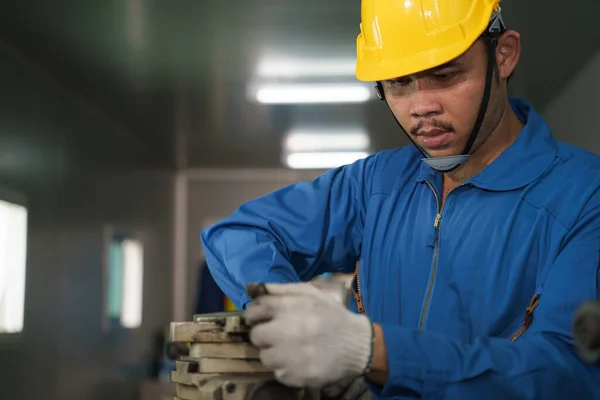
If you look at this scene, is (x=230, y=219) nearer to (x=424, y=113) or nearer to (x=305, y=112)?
(x=424, y=113)

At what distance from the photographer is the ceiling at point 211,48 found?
15.9ft

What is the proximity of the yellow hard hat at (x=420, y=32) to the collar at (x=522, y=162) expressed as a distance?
279mm

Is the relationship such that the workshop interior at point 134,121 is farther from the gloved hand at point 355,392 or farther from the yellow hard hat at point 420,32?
the gloved hand at point 355,392

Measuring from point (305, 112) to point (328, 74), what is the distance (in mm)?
1367

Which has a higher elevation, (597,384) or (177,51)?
(177,51)

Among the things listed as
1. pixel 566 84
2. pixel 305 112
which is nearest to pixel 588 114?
pixel 566 84

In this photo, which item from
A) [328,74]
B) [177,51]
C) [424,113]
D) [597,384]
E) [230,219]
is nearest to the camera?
[597,384]

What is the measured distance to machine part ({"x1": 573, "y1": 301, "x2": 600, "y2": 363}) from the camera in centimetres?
102

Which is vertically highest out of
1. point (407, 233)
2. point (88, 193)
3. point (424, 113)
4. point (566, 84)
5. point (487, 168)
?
point (566, 84)

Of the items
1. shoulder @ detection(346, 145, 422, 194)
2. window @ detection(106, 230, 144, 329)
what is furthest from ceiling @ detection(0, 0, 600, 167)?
shoulder @ detection(346, 145, 422, 194)

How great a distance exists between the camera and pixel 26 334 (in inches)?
231

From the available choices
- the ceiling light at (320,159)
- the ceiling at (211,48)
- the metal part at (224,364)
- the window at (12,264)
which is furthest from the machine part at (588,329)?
the ceiling light at (320,159)

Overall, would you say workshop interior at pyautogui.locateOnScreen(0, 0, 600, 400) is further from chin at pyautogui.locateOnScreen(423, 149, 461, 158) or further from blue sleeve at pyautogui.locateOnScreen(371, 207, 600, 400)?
blue sleeve at pyautogui.locateOnScreen(371, 207, 600, 400)

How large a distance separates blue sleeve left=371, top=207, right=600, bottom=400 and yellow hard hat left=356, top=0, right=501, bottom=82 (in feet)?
2.09
